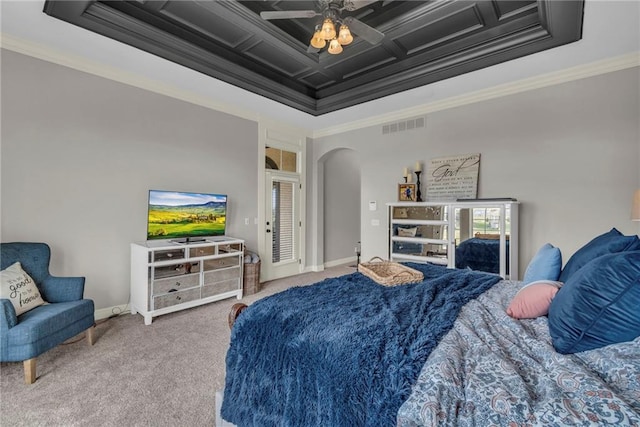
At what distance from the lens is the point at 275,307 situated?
153 centimetres

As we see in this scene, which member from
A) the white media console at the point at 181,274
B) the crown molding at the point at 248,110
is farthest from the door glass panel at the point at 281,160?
the white media console at the point at 181,274

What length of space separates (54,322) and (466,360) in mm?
2865

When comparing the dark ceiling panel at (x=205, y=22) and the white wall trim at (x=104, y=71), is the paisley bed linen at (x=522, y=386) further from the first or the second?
the white wall trim at (x=104, y=71)

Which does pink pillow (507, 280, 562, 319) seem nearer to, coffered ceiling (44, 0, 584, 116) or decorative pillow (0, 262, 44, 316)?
coffered ceiling (44, 0, 584, 116)

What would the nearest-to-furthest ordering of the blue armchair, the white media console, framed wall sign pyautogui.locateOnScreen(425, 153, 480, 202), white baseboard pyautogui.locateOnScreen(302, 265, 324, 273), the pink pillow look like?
the pink pillow, the blue armchair, the white media console, framed wall sign pyautogui.locateOnScreen(425, 153, 480, 202), white baseboard pyautogui.locateOnScreen(302, 265, 324, 273)

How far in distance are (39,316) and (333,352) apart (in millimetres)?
2459

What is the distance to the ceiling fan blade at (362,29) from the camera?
7.86ft

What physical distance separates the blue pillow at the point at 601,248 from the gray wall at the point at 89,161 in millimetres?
4160

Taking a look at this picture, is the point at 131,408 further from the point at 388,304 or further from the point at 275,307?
the point at 388,304

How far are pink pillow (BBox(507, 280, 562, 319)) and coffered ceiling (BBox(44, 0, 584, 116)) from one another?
2393mm

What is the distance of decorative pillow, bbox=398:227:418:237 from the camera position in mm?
4086

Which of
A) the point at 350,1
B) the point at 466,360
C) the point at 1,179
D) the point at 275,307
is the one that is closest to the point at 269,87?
the point at 350,1

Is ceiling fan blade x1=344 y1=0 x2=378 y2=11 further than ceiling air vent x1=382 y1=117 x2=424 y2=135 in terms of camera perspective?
No

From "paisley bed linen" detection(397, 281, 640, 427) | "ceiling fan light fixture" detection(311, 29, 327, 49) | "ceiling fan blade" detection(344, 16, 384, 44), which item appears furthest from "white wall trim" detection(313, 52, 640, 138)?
"paisley bed linen" detection(397, 281, 640, 427)
